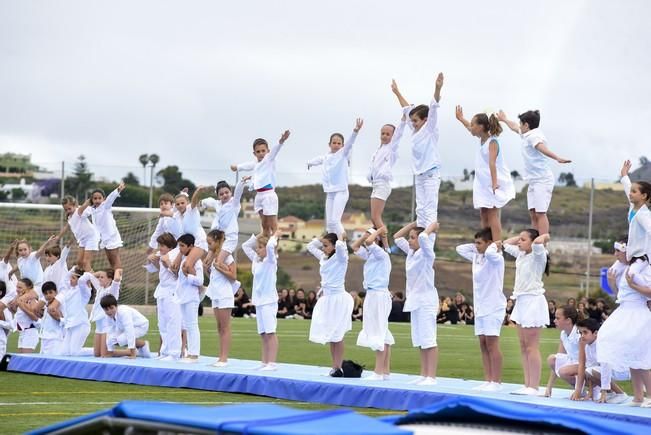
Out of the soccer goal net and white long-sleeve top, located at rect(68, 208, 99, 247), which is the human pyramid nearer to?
white long-sleeve top, located at rect(68, 208, 99, 247)

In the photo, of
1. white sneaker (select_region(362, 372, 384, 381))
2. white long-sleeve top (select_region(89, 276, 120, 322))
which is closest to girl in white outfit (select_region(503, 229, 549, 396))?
white sneaker (select_region(362, 372, 384, 381))

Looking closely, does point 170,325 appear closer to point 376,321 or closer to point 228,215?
point 228,215

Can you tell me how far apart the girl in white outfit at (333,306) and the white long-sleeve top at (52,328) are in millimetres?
5260

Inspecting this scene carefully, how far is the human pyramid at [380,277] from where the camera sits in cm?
1331

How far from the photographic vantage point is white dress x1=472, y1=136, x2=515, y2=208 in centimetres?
1482

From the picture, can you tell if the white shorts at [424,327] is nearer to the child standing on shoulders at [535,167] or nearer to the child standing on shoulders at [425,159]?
the child standing on shoulders at [425,159]

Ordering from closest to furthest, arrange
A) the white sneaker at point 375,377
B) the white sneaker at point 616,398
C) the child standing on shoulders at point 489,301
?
the white sneaker at point 616,398, the child standing on shoulders at point 489,301, the white sneaker at point 375,377

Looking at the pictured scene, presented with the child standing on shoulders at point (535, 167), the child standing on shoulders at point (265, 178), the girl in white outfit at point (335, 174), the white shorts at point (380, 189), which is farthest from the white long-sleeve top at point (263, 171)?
the child standing on shoulders at point (535, 167)

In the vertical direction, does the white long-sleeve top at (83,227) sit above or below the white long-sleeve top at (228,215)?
below

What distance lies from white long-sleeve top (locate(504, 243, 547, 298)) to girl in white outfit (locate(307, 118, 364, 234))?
12.3ft

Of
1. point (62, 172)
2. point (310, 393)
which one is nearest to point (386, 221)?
point (62, 172)

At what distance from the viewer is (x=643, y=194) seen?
1289cm

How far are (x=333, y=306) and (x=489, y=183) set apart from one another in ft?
8.80

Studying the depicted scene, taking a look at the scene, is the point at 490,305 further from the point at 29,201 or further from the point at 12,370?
the point at 29,201
